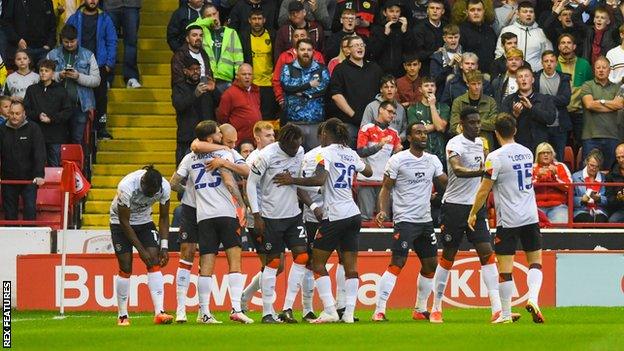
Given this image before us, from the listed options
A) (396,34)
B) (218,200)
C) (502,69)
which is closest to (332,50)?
(396,34)

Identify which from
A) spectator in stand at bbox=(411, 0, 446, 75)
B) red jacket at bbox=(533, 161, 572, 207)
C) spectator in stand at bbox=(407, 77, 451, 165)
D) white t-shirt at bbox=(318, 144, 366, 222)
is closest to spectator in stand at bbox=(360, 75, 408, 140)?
spectator in stand at bbox=(407, 77, 451, 165)

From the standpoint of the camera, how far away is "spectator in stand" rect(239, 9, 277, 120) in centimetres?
2694

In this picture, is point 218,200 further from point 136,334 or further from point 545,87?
point 545,87

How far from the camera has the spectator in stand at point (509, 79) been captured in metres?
25.5

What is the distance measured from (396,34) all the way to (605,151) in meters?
3.94

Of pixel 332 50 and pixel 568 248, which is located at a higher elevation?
pixel 332 50

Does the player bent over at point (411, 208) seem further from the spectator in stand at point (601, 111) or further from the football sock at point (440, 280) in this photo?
the spectator in stand at point (601, 111)

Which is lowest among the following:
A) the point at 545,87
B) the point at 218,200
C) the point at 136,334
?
the point at 136,334

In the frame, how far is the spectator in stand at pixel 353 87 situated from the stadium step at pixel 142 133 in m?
3.94

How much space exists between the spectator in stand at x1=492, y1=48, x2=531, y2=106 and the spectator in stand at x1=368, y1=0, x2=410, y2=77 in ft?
6.06

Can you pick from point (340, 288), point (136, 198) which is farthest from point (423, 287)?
point (136, 198)

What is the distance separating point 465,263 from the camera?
943 inches

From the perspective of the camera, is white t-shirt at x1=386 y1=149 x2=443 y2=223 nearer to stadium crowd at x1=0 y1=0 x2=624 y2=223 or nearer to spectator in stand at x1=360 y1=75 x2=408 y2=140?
stadium crowd at x1=0 y1=0 x2=624 y2=223

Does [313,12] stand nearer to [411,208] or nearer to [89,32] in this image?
[89,32]
